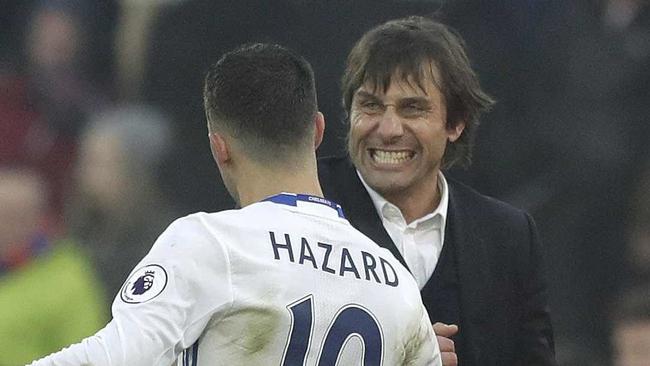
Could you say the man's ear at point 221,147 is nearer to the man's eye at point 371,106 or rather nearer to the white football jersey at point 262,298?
the white football jersey at point 262,298

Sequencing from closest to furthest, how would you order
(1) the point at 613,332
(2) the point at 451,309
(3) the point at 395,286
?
(3) the point at 395,286 → (2) the point at 451,309 → (1) the point at 613,332

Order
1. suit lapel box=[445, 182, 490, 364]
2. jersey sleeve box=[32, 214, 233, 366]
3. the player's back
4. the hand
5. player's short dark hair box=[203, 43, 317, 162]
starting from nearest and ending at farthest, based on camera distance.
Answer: jersey sleeve box=[32, 214, 233, 366], the player's back, player's short dark hair box=[203, 43, 317, 162], the hand, suit lapel box=[445, 182, 490, 364]

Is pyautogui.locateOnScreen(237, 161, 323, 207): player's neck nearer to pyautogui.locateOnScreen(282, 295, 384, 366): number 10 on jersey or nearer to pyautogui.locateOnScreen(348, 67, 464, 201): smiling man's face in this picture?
pyautogui.locateOnScreen(282, 295, 384, 366): number 10 on jersey

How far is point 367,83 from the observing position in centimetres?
356

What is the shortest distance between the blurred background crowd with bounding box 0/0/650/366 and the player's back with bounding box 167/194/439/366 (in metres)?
3.23

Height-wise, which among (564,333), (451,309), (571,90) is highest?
(451,309)

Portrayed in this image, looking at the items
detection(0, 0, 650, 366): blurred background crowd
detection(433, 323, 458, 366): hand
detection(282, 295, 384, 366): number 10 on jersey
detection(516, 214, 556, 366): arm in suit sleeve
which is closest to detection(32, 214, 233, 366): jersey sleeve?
detection(282, 295, 384, 366): number 10 on jersey

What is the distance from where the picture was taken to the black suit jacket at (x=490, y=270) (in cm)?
346

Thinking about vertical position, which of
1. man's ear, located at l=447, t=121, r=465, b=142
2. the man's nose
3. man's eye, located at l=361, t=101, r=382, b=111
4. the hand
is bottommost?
the hand

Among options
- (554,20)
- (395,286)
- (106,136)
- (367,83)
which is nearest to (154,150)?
(106,136)

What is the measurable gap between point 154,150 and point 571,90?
1.78 m

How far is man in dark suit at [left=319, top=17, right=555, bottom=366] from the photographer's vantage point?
3.46 m

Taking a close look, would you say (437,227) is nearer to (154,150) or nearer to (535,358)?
(535,358)

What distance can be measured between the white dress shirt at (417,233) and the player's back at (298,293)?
671 millimetres
